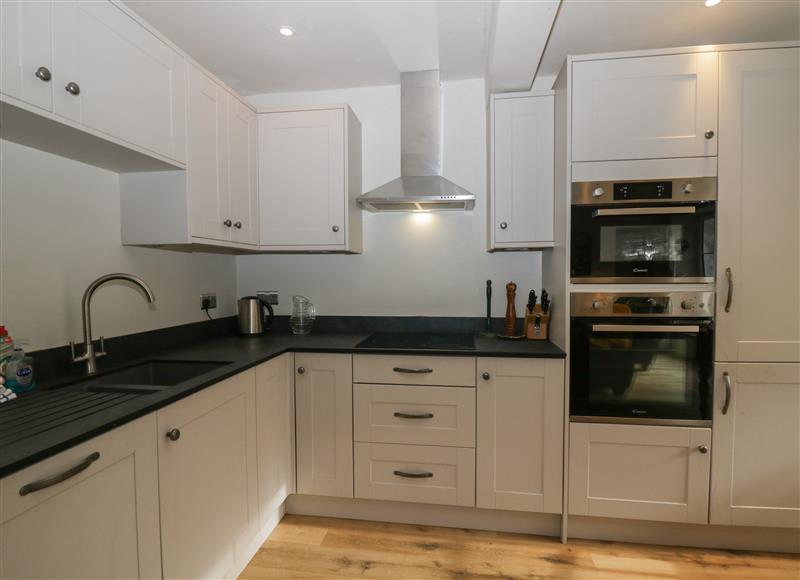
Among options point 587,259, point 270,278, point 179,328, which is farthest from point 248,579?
point 587,259

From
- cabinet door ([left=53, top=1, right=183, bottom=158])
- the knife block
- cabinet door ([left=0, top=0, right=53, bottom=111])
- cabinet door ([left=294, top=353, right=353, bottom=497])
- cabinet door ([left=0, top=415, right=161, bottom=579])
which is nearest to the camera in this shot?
cabinet door ([left=0, top=415, right=161, bottom=579])

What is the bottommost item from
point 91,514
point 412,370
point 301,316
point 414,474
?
point 414,474

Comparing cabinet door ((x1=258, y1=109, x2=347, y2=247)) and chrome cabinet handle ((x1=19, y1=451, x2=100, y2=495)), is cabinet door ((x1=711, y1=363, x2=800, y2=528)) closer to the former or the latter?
cabinet door ((x1=258, y1=109, x2=347, y2=247))

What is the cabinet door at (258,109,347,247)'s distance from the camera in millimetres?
2207

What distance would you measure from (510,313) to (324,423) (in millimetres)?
1238

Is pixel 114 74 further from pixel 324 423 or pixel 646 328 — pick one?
pixel 646 328

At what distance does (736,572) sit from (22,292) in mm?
3161

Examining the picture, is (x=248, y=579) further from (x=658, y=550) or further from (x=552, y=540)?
(x=658, y=550)

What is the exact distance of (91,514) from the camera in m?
0.95

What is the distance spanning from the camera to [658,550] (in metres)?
1.80

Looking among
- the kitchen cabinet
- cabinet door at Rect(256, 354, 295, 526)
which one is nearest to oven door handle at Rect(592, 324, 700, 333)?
the kitchen cabinet

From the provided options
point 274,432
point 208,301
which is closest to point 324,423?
point 274,432

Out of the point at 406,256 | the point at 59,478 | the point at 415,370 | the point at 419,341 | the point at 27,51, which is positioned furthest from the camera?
the point at 406,256

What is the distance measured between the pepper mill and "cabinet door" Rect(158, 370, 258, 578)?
4.71 ft
